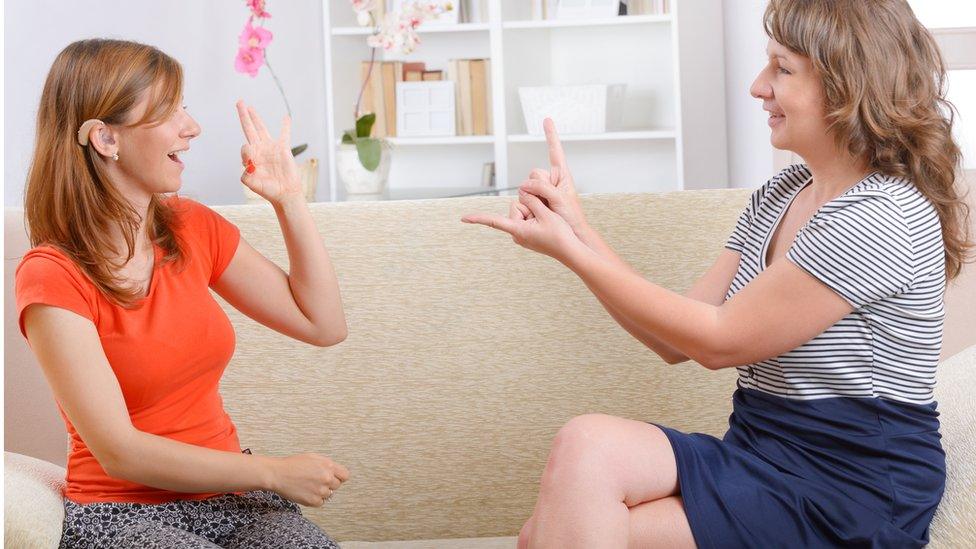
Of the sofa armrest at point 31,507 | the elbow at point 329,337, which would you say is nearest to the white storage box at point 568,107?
the elbow at point 329,337

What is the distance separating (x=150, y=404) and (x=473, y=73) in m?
2.86

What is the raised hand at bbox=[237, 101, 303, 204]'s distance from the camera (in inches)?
56.8

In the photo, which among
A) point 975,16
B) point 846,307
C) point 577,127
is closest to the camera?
point 846,307

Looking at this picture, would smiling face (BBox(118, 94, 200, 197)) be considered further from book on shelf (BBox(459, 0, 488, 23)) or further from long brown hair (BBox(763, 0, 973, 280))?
book on shelf (BBox(459, 0, 488, 23))

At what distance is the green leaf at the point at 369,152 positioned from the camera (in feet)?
10.5

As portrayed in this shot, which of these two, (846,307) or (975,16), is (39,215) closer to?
(846,307)

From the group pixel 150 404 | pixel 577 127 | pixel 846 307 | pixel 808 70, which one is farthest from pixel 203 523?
pixel 577 127

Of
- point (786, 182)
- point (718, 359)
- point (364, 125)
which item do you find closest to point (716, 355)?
point (718, 359)

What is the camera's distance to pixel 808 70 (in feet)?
4.09

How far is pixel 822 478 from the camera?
119cm

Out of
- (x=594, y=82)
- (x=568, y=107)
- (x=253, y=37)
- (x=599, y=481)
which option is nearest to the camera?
(x=599, y=481)

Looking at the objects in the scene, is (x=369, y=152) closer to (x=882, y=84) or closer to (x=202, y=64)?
(x=202, y=64)

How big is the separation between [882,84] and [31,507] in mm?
1163

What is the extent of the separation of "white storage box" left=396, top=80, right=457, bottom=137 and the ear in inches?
106
